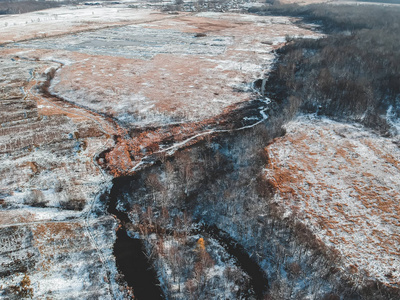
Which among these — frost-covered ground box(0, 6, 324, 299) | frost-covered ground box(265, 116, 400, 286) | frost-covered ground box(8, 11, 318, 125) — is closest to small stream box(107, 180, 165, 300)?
frost-covered ground box(0, 6, 324, 299)

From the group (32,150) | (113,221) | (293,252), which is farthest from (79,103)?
(293,252)

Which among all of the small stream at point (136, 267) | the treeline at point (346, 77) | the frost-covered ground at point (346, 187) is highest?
the treeline at point (346, 77)

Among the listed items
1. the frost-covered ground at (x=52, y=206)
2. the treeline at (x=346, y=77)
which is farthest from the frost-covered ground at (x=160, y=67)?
the frost-covered ground at (x=52, y=206)

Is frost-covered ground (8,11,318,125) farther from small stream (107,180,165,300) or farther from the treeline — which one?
small stream (107,180,165,300)

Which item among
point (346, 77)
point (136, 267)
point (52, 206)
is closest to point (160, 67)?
point (346, 77)

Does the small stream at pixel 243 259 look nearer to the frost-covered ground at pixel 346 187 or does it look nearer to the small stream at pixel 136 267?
the small stream at pixel 136 267
